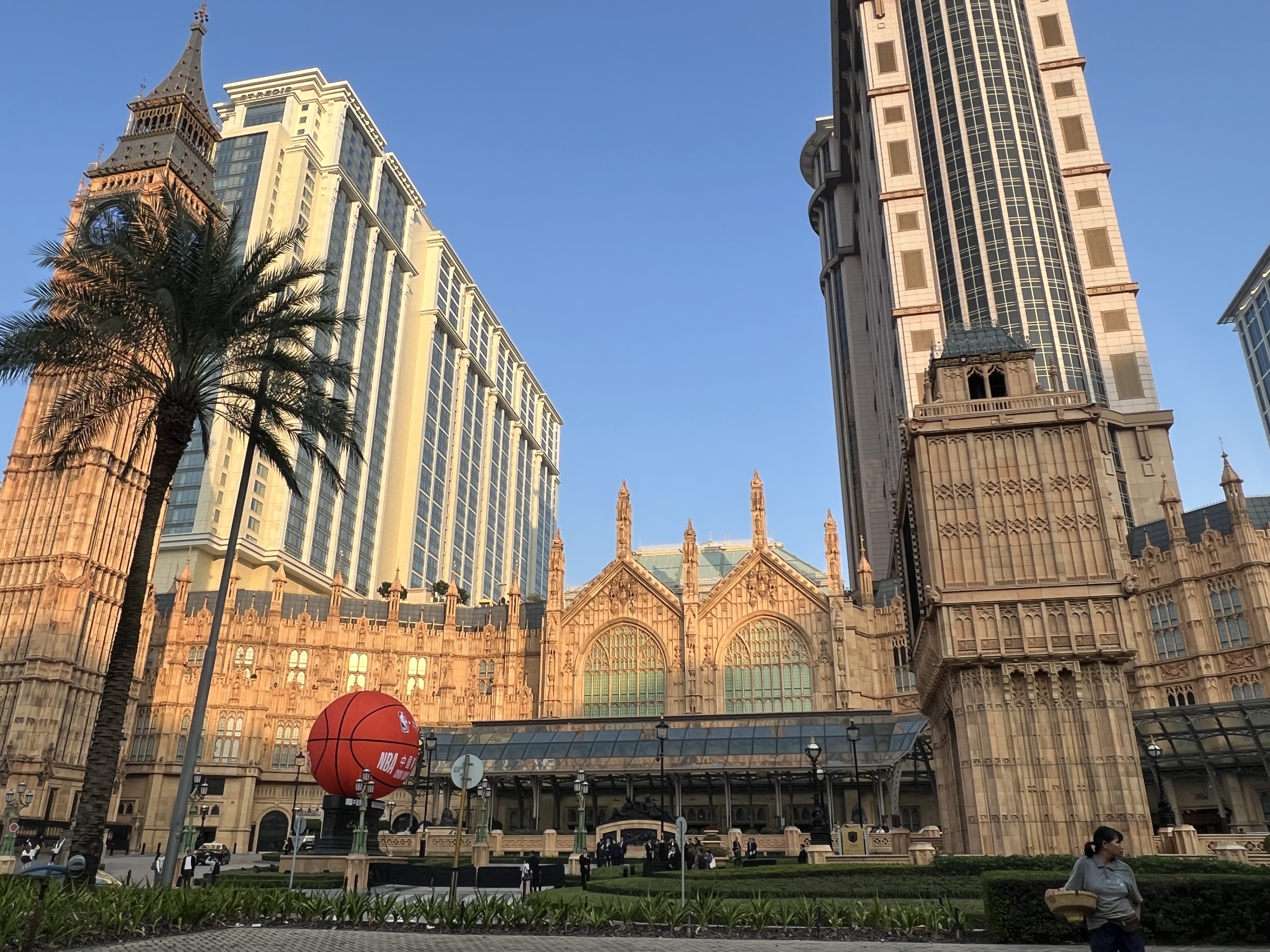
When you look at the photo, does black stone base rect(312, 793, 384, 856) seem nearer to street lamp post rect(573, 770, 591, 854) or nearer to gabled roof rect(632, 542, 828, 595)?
street lamp post rect(573, 770, 591, 854)

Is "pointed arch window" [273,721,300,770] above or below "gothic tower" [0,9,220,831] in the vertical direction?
below

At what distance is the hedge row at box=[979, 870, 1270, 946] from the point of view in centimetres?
1287

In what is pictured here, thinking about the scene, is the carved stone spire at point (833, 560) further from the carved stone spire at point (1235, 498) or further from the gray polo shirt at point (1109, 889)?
the gray polo shirt at point (1109, 889)

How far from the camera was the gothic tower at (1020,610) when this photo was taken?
97.0 ft

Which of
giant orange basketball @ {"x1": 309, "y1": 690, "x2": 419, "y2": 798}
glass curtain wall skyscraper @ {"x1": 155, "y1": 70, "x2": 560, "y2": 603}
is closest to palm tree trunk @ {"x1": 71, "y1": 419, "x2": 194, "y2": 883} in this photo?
giant orange basketball @ {"x1": 309, "y1": 690, "x2": 419, "y2": 798}

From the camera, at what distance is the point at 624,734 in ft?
192

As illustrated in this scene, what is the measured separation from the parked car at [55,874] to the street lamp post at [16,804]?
27116mm

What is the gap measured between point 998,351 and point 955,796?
58.0 feet

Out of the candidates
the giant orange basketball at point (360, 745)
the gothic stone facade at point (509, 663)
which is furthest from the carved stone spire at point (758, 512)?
the giant orange basketball at point (360, 745)

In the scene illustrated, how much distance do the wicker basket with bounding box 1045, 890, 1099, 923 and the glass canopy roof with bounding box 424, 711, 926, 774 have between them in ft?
132

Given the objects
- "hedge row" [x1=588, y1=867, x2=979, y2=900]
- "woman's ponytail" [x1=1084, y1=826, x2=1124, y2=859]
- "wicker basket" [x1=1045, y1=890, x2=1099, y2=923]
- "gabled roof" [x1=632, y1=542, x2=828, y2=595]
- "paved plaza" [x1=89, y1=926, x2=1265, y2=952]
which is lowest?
"paved plaza" [x1=89, y1=926, x2=1265, y2=952]

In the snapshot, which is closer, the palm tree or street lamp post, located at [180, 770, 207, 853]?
the palm tree

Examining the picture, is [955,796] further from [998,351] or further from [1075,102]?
[1075,102]

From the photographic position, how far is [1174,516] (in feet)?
185
